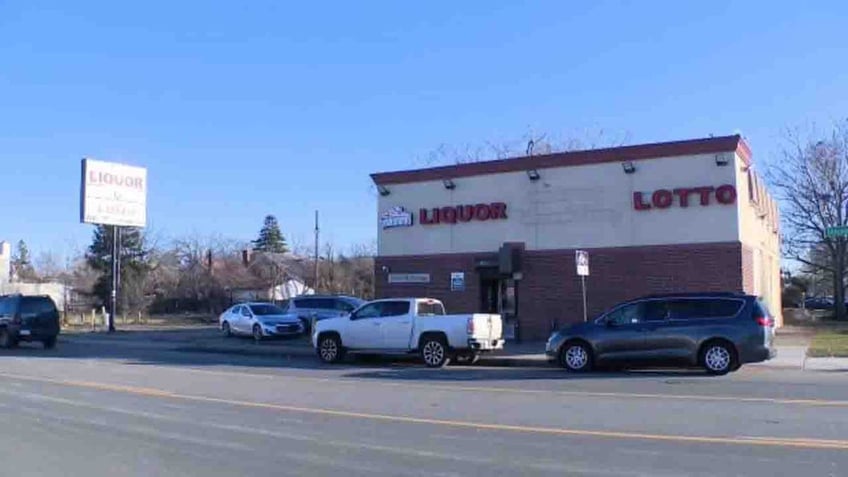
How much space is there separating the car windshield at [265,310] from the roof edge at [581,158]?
23.4ft

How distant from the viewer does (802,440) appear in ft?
30.9

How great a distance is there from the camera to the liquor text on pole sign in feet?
139

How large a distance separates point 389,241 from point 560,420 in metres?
19.9

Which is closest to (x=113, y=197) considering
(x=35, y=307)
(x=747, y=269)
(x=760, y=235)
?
(x=35, y=307)

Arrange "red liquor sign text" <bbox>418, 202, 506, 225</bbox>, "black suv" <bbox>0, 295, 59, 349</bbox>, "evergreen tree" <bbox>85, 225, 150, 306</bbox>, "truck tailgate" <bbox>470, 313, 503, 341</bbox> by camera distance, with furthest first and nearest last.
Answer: "evergreen tree" <bbox>85, 225, 150, 306</bbox> < "black suv" <bbox>0, 295, 59, 349</bbox> < "red liquor sign text" <bbox>418, 202, 506, 225</bbox> < "truck tailgate" <bbox>470, 313, 503, 341</bbox>

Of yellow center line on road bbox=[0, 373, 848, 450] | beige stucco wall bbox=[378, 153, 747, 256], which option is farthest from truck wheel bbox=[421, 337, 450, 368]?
yellow center line on road bbox=[0, 373, 848, 450]

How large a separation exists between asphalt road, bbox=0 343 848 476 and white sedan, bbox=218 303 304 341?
1361 cm

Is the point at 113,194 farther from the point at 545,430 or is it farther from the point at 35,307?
the point at 545,430

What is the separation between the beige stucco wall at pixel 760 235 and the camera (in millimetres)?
25969

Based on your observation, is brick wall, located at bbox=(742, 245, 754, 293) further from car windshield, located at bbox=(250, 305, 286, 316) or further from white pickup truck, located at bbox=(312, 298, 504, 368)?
car windshield, located at bbox=(250, 305, 286, 316)

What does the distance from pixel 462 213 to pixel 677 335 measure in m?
11.9

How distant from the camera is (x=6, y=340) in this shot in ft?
104

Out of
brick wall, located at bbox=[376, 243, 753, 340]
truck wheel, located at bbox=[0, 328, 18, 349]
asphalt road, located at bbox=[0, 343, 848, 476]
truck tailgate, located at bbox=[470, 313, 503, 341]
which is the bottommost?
asphalt road, located at bbox=[0, 343, 848, 476]

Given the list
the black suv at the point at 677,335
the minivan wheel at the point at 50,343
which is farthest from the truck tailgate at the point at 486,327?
the minivan wheel at the point at 50,343
